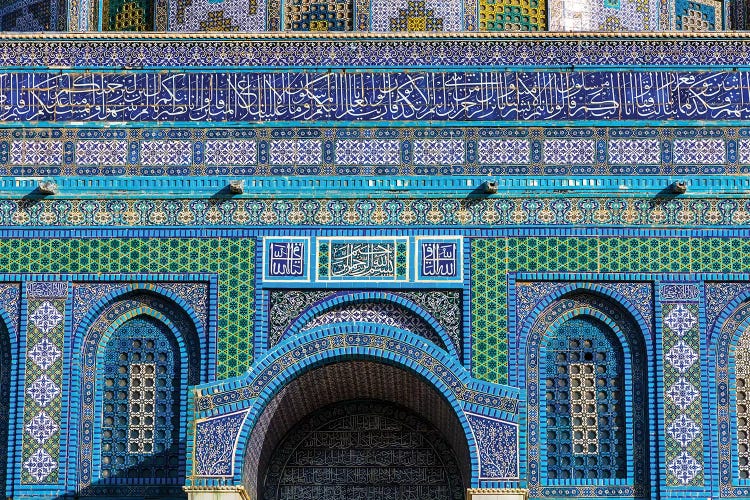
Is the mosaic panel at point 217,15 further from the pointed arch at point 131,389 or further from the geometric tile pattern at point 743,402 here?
the geometric tile pattern at point 743,402

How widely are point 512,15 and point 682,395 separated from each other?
531cm

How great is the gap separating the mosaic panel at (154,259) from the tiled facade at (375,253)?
0.07 ft

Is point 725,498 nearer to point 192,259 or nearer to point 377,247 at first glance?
point 377,247

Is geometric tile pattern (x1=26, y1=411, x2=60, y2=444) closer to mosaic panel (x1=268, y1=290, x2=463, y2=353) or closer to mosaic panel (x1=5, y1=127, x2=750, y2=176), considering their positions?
mosaic panel (x1=268, y1=290, x2=463, y2=353)

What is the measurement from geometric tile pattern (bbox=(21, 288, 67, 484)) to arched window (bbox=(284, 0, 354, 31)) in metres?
4.69

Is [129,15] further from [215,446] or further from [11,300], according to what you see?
[215,446]

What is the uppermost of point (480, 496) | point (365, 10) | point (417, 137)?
point (365, 10)

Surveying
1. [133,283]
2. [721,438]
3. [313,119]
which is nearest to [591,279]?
[721,438]

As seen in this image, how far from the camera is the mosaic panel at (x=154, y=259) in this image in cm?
1878

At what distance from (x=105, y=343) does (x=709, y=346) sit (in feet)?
19.4

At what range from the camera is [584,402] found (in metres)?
18.7

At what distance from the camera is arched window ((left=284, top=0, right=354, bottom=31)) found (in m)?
21.7

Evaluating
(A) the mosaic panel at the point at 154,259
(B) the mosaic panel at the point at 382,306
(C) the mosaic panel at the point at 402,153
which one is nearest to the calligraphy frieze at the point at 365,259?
(B) the mosaic panel at the point at 382,306

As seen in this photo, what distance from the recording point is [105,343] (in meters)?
18.9
